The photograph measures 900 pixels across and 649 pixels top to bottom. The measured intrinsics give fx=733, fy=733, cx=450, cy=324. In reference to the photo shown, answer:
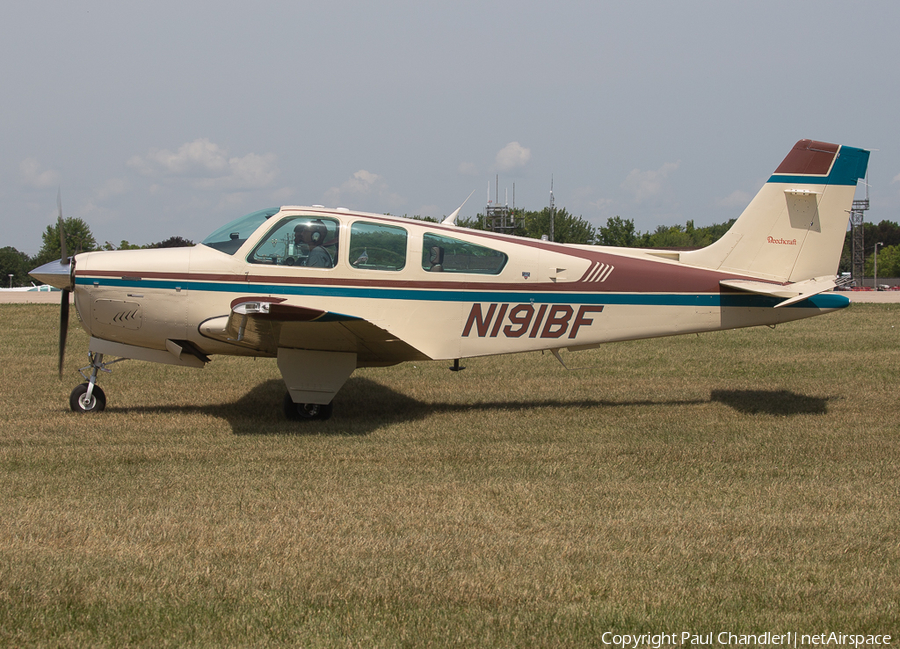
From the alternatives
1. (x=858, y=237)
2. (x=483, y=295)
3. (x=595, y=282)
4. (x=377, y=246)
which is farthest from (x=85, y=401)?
(x=858, y=237)

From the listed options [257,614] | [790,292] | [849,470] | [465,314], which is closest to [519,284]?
[465,314]

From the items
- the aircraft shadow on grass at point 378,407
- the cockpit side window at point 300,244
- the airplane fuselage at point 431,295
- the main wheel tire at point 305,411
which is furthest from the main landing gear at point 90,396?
the cockpit side window at point 300,244

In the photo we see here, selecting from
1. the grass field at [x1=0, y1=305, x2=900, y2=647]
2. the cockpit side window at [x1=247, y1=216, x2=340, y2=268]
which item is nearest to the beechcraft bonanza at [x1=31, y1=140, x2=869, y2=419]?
the cockpit side window at [x1=247, y1=216, x2=340, y2=268]

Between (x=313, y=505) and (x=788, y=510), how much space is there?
329 centimetres

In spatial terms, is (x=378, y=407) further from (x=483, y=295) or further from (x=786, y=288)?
(x=786, y=288)

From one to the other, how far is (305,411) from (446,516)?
365 cm

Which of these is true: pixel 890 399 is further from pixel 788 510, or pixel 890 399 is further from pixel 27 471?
pixel 27 471

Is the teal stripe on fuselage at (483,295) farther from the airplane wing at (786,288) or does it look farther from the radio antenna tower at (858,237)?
the radio antenna tower at (858,237)

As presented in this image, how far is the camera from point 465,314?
8203mm

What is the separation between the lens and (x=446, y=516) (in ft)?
16.0

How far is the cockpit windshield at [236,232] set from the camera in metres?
7.84

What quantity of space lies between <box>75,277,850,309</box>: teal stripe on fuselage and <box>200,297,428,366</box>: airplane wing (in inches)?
7.2

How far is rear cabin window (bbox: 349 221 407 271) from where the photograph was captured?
7852 mm

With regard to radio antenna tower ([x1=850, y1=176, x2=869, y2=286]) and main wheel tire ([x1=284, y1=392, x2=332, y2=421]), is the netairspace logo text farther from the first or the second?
radio antenna tower ([x1=850, y1=176, x2=869, y2=286])
